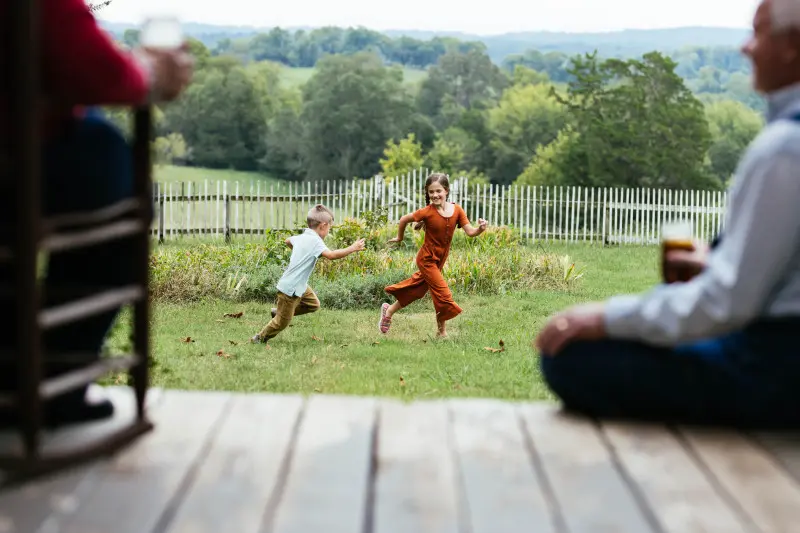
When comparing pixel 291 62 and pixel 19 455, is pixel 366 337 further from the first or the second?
pixel 291 62

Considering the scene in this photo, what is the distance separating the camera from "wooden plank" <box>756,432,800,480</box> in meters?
2.60

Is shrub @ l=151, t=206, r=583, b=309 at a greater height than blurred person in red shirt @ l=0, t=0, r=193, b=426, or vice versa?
blurred person in red shirt @ l=0, t=0, r=193, b=426

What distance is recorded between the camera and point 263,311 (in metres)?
10.9

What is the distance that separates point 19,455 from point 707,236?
25013mm

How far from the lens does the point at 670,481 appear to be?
97.7 inches

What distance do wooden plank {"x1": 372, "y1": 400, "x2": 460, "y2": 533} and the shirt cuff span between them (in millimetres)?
508

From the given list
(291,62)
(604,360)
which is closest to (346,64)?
(291,62)

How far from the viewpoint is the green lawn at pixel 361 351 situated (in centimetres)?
698

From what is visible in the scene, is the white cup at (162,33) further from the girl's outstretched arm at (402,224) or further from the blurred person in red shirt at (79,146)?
the girl's outstretched arm at (402,224)

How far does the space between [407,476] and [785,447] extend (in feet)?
3.28

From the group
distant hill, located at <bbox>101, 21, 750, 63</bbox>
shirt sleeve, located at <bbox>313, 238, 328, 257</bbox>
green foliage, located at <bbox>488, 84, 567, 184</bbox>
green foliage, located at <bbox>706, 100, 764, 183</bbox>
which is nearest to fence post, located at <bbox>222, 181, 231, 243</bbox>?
shirt sleeve, located at <bbox>313, 238, 328, 257</bbox>

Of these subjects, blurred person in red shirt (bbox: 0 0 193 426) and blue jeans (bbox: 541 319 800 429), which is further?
blue jeans (bbox: 541 319 800 429)

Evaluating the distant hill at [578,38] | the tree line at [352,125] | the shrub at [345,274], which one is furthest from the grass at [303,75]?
the shrub at [345,274]

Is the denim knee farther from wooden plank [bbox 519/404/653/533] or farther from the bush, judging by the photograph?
the bush
